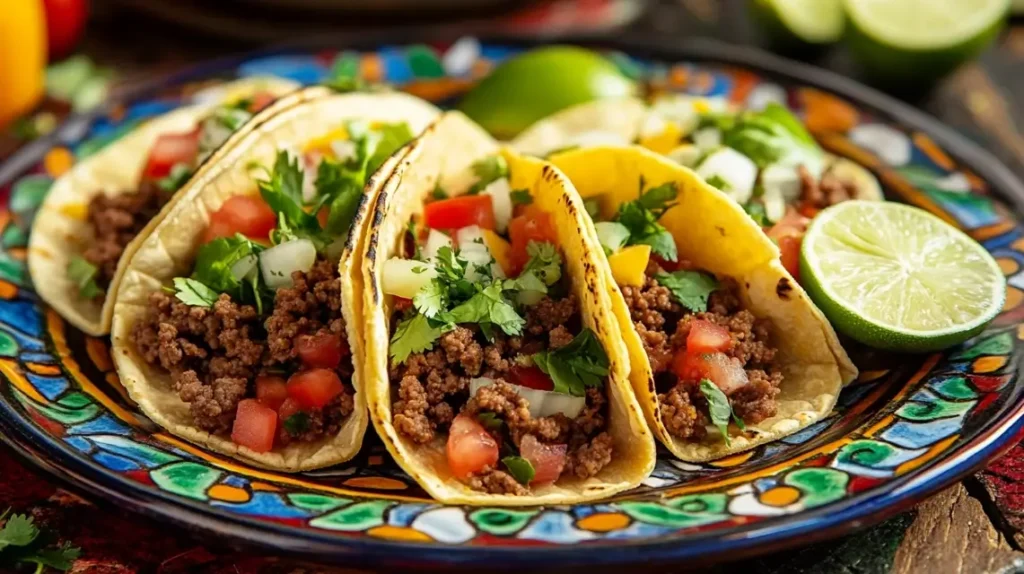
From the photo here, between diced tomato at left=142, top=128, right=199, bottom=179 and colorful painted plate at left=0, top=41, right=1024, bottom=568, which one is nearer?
colorful painted plate at left=0, top=41, right=1024, bottom=568

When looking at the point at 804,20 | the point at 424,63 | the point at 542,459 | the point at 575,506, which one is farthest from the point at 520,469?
the point at 804,20

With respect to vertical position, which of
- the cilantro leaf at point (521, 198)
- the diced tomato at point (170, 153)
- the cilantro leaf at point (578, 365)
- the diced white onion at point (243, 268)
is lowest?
the cilantro leaf at point (578, 365)

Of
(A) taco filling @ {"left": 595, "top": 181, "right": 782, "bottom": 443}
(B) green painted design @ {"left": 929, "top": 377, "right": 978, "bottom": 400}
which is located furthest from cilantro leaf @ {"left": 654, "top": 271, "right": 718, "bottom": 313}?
(B) green painted design @ {"left": 929, "top": 377, "right": 978, "bottom": 400}

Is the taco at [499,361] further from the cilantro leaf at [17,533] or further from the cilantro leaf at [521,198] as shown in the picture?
the cilantro leaf at [17,533]

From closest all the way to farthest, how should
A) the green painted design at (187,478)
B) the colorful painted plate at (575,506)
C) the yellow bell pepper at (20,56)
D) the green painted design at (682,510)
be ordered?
the colorful painted plate at (575,506) < the green painted design at (682,510) < the green painted design at (187,478) < the yellow bell pepper at (20,56)

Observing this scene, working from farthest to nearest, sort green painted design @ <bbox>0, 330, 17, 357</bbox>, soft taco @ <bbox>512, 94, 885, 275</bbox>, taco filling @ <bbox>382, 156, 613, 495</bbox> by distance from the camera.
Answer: soft taco @ <bbox>512, 94, 885, 275</bbox> → green painted design @ <bbox>0, 330, 17, 357</bbox> → taco filling @ <bbox>382, 156, 613, 495</bbox>

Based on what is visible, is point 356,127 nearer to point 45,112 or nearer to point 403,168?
point 403,168

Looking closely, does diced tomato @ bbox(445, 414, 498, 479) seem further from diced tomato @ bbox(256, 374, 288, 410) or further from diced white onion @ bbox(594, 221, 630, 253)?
diced white onion @ bbox(594, 221, 630, 253)

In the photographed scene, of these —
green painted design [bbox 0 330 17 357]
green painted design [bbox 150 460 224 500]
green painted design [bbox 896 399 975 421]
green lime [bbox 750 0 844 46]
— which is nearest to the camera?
green painted design [bbox 150 460 224 500]

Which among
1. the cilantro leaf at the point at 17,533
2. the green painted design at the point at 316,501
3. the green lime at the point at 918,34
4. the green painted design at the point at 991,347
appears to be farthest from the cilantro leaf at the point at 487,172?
the green lime at the point at 918,34
